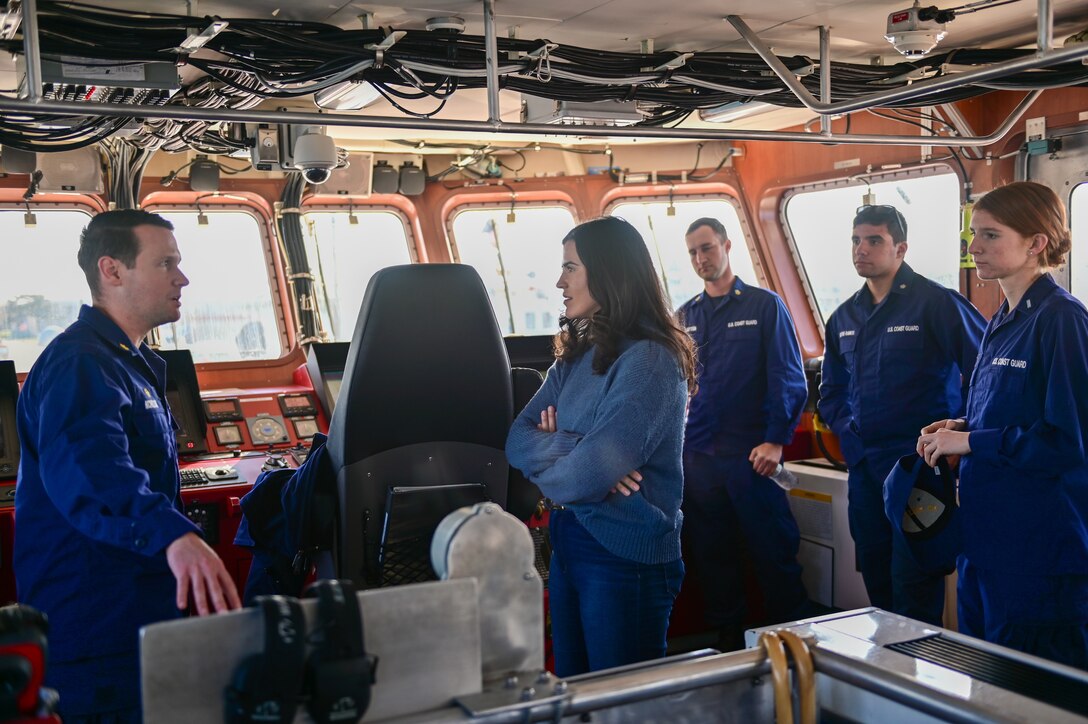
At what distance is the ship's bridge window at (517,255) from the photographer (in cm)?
610

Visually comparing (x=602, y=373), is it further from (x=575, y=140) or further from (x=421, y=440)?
(x=575, y=140)

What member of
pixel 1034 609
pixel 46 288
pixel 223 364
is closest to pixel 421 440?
pixel 1034 609

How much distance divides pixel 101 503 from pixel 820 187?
15.4ft

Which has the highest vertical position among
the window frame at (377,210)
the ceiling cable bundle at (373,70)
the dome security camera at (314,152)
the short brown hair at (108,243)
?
the ceiling cable bundle at (373,70)

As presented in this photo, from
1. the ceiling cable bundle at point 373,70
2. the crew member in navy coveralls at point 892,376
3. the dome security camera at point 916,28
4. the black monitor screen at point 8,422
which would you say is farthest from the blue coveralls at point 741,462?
the black monitor screen at point 8,422

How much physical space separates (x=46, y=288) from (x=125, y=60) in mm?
2346

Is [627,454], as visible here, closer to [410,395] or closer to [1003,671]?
[410,395]

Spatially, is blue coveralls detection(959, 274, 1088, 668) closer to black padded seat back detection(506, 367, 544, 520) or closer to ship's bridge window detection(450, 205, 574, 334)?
black padded seat back detection(506, 367, 544, 520)

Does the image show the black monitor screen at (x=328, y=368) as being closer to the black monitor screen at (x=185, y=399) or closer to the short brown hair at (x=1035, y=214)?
the black monitor screen at (x=185, y=399)

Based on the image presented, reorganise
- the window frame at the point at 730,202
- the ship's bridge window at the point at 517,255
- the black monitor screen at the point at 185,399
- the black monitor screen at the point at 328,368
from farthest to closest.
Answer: the window frame at the point at 730,202 → the ship's bridge window at the point at 517,255 → the black monitor screen at the point at 328,368 → the black monitor screen at the point at 185,399

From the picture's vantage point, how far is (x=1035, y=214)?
2.87 meters

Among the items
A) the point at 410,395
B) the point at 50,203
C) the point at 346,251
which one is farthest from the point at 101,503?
the point at 346,251

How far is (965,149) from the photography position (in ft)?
15.9

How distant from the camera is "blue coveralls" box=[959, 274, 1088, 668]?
2.69 meters
